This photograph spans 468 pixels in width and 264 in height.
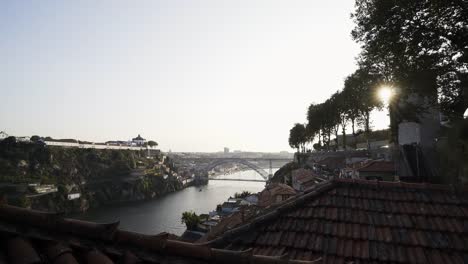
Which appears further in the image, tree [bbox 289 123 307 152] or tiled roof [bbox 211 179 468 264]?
tree [bbox 289 123 307 152]

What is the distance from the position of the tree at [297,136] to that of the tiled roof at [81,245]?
225 ft

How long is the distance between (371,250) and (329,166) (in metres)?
39.6

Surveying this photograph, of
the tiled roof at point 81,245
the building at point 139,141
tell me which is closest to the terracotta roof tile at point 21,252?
the tiled roof at point 81,245

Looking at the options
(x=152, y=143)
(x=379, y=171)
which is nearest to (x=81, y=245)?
(x=379, y=171)

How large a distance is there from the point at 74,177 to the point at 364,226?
295 feet

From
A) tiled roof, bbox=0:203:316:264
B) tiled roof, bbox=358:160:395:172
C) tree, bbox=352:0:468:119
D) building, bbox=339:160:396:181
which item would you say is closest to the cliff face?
building, bbox=339:160:396:181

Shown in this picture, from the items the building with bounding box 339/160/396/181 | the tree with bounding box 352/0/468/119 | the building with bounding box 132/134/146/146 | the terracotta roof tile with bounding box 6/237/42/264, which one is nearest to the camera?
the terracotta roof tile with bounding box 6/237/42/264

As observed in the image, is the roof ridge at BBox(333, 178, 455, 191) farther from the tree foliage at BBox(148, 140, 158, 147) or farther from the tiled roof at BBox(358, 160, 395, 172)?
the tree foliage at BBox(148, 140, 158, 147)

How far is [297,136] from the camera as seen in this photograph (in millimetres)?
72688

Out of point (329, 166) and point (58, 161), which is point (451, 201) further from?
point (58, 161)

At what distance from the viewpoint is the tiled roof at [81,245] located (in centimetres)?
279

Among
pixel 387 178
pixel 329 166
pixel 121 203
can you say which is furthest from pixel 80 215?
pixel 387 178

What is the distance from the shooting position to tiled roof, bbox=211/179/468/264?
5.40 meters

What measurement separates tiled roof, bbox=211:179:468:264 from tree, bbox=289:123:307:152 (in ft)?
211
